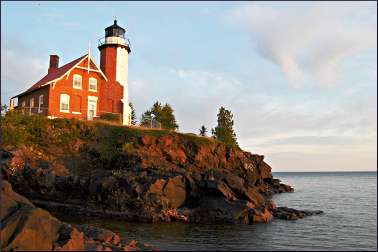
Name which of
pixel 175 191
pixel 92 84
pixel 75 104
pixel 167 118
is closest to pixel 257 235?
pixel 175 191

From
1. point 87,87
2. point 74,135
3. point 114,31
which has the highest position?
point 114,31

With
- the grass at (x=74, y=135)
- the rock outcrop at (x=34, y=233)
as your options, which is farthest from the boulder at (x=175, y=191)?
the rock outcrop at (x=34, y=233)

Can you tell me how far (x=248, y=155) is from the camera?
54.5m

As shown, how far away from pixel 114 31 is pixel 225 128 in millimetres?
26164

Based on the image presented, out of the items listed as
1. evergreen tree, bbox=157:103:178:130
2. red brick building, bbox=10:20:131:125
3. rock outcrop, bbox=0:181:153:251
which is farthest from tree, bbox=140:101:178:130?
A: rock outcrop, bbox=0:181:153:251

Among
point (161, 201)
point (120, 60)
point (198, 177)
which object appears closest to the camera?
point (161, 201)

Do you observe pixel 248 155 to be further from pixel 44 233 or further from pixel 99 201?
pixel 44 233

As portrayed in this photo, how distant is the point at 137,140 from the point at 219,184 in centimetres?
1414

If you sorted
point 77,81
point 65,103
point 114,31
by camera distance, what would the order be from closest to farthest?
point 65,103 → point 77,81 → point 114,31

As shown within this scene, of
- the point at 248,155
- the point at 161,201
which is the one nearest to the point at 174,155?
the point at 161,201

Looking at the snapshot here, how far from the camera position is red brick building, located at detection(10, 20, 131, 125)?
42.6 m

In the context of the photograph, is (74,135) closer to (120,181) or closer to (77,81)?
(77,81)

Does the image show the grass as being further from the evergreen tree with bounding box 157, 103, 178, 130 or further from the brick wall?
the evergreen tree with bounding box 157, 103, 178, 130

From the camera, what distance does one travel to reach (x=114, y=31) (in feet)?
157
